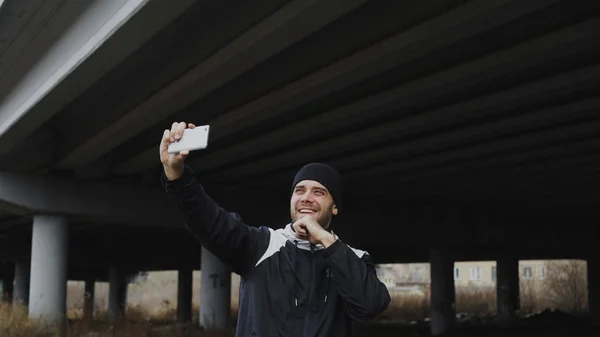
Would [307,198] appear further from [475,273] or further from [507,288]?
[475,273]

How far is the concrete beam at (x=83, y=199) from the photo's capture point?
53.8 ft

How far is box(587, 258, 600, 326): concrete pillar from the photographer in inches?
1264

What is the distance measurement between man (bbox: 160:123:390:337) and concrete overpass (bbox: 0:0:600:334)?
13.3 ft

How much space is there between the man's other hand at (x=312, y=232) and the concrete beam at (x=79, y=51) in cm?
442

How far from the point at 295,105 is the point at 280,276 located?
7.70 meters

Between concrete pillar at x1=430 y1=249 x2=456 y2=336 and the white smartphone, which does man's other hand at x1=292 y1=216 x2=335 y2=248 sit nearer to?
the white smartphone

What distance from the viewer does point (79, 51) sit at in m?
8.60

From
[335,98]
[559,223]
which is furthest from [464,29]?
[559,223]

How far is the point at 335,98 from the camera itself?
35.6 feet

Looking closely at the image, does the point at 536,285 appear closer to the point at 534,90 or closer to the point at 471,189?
the point at 471,189

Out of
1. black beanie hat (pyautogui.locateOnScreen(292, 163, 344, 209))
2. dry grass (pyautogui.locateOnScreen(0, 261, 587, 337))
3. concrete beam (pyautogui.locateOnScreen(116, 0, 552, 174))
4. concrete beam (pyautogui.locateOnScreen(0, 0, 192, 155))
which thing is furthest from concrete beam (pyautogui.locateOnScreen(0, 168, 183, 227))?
black beanie hat (pyautogui.locateOnScreen(292, 163, 344, 209))

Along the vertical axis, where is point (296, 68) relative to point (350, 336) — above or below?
above

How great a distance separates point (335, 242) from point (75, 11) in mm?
6886

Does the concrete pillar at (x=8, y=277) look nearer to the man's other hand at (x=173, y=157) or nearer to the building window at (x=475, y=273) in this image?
the man's other hand at (x=173, y=157)
